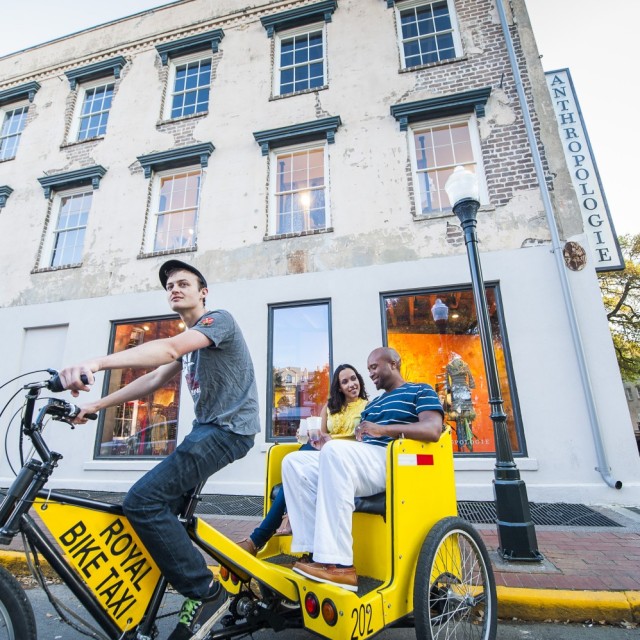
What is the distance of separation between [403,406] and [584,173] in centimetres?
648

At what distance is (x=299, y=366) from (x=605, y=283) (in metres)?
19.5

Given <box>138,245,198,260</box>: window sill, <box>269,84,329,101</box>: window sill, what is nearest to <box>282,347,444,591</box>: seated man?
<box>138,245,198,260</box>: window sill

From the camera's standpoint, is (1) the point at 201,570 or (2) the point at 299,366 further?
(2) the point at 299,366

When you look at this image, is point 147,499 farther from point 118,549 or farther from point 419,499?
point 419,499

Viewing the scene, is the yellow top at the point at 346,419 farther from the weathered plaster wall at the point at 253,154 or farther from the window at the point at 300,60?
the window at the point at 300,60

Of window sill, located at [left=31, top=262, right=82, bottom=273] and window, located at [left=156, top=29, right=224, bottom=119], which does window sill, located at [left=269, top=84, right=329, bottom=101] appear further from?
window sill, located at [left=31, top=262, right=82, bottom=273]

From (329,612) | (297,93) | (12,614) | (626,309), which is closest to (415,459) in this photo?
(329,612)

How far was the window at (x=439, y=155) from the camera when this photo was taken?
7363 millimetres

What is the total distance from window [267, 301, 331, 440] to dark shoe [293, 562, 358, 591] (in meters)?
4.84

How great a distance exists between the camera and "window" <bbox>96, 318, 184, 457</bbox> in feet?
24.3

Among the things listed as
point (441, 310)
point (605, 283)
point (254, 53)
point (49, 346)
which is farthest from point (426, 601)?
point (605, 283)

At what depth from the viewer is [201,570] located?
1.87m

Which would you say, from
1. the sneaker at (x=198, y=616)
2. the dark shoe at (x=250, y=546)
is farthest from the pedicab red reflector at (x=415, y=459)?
the dark shoe at (x=250, y=546)

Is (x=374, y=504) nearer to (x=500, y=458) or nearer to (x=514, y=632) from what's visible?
(x=514, y=632)
